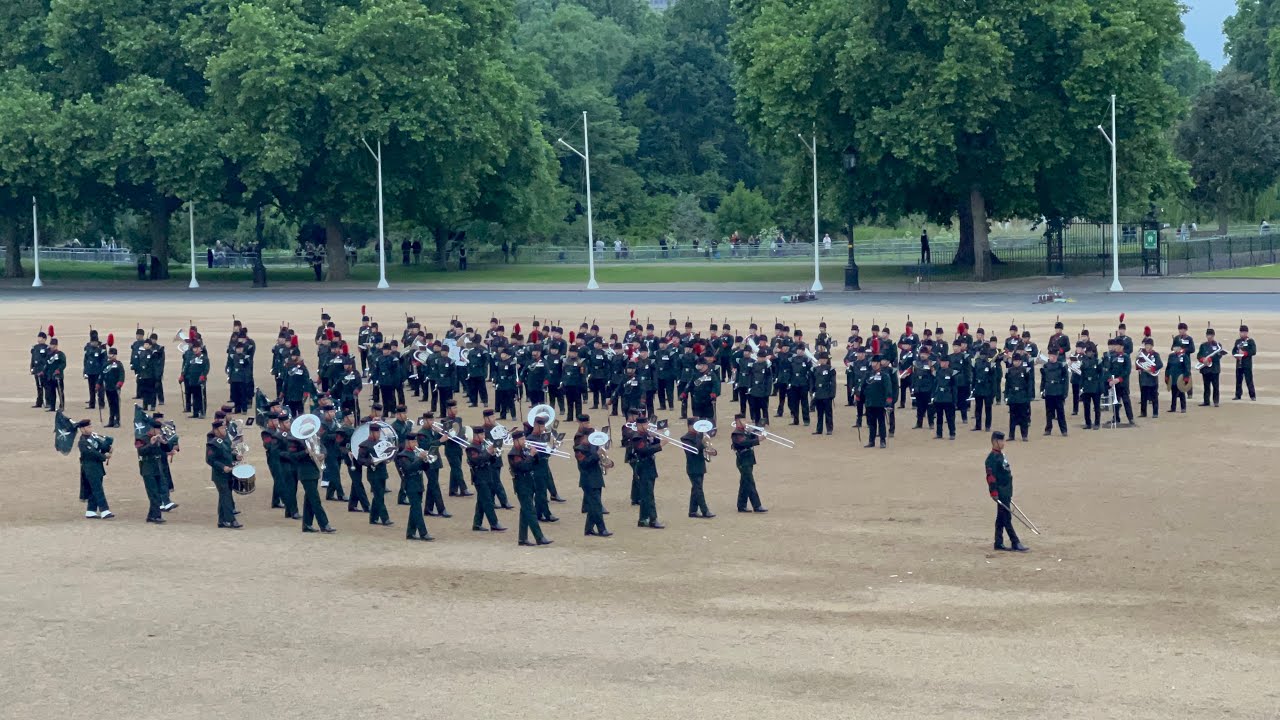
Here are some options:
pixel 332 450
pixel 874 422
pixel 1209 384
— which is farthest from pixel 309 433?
pixel 1209 384

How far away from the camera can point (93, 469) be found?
66.1ft

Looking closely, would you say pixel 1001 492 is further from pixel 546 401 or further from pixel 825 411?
pixel 546 401

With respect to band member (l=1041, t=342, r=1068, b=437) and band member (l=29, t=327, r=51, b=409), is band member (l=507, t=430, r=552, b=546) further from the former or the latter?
band member (l=29, t=327, r=51, b=409)

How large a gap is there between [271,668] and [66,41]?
61544 millimetres

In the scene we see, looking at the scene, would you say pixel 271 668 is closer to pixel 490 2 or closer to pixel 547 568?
pixel 547 568

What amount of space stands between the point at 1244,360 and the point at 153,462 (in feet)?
60.9

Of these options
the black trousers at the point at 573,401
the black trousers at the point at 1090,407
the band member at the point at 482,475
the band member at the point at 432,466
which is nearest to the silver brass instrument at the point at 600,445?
the band member at the point at 482,475

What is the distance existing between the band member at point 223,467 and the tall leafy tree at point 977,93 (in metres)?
38.9

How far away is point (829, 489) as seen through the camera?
2172 cm

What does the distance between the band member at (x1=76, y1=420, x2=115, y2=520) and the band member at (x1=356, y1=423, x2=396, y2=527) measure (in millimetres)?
3053

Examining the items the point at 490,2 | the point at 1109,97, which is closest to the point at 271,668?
the point at 1109,97

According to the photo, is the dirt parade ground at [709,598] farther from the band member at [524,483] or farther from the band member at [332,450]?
the band member at [332,450]

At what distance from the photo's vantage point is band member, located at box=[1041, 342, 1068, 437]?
2584 cm

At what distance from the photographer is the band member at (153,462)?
19812 millimetres
